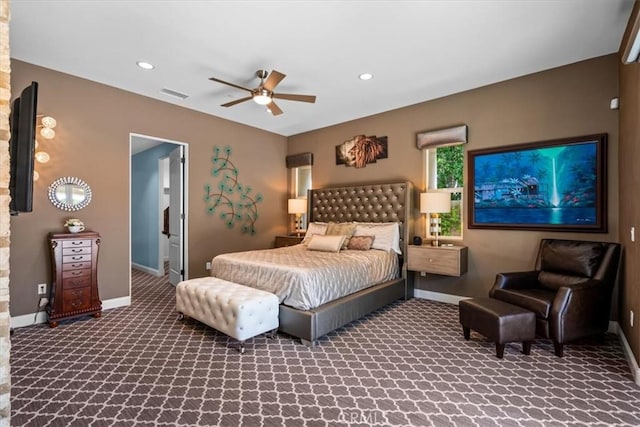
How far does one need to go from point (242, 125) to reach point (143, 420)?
4.88 meters

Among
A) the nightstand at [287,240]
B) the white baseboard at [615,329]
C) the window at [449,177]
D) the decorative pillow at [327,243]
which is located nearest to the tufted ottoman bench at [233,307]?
the decorative pillow at [327,243]

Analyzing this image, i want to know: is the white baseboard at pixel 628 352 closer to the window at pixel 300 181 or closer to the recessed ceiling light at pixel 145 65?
the window at pixel 300 181

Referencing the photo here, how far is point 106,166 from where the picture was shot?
13.6 ft

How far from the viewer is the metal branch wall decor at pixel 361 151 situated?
523cm

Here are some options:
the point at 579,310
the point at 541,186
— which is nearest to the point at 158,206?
the point at 541,186

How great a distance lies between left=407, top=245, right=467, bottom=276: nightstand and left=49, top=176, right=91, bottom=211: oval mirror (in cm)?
442

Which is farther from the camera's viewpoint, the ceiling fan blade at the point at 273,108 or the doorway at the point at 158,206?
the doorway at the point at 158,206

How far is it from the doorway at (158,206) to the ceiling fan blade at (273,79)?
2.25 meters

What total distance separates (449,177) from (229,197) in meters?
3.72

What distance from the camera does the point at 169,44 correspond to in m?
3.11

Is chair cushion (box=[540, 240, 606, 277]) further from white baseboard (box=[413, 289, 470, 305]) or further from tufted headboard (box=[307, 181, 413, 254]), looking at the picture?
tufted headboard (box=[307, 181, 413, 254])

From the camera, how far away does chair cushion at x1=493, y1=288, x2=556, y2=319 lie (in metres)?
2.78

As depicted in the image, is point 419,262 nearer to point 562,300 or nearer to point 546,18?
point 562,300

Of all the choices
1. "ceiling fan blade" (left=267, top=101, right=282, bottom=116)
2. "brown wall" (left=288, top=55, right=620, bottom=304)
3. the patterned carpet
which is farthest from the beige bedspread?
"ceiling fan blade" (left=267, top=101, right=282, bottom=116)
